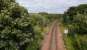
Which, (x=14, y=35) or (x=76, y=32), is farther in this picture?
(x=76, y=32)

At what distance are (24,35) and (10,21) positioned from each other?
2139 millimetres

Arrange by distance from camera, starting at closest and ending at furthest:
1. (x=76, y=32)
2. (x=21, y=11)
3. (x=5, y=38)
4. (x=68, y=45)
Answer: (x=5, y=38) → (x=21, y=11) → (x=68, y=45) → (x=76, y=32)

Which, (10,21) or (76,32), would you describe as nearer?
(10,21)

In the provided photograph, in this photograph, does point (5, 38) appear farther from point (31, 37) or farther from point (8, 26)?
point (31, 37)

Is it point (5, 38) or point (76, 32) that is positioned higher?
point (5, 38)

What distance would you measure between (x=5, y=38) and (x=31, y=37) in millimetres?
3232

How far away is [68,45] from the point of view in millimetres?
46000

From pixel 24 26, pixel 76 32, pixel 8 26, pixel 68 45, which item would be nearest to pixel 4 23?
pixel 8 26

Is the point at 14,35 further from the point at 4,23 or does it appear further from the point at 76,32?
the point at 76,32

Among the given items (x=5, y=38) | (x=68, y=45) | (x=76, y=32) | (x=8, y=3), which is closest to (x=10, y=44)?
(x=5, y=38)

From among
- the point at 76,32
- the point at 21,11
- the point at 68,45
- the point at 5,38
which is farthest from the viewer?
the point at 76,32

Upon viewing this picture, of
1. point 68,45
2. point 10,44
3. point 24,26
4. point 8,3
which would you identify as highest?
point 8,3

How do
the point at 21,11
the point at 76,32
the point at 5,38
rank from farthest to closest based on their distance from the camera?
the point at 76,32 < the point at 21,11 < the point at 5,38

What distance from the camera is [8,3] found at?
28984mm
